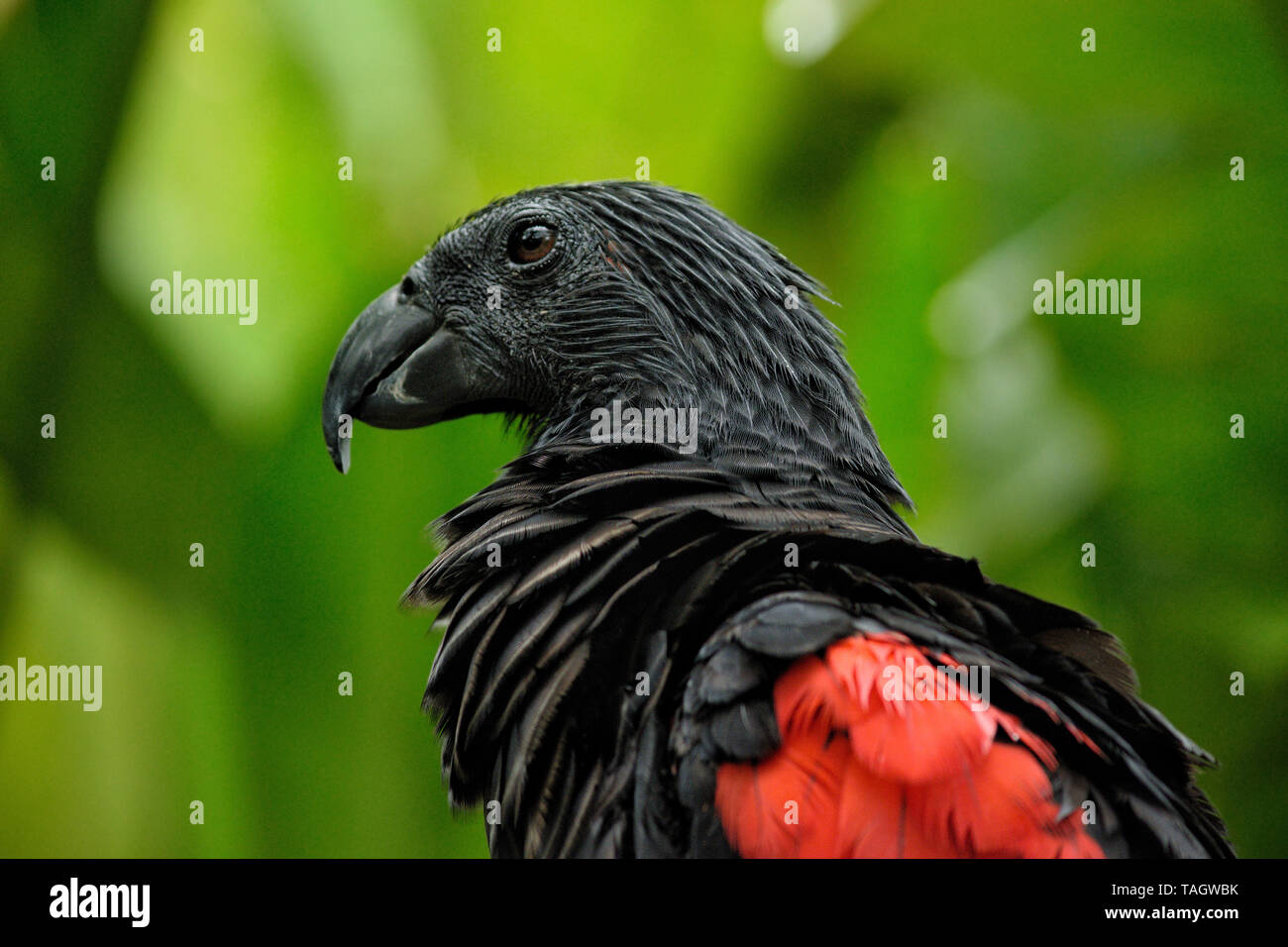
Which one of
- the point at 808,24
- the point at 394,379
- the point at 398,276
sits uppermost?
the point at 808,24

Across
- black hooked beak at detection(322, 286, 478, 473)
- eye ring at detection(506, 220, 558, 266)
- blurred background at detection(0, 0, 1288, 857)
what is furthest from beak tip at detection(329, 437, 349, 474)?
blurred background at detection(0, 0, 1288, 857)

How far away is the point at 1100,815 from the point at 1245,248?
223 centimetres

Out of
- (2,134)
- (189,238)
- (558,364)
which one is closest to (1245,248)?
Result: (558,364)

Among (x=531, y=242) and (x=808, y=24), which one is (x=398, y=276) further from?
(x=808, y=24)

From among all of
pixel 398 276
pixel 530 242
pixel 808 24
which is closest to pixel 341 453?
pixel 530 242

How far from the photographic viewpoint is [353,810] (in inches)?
110

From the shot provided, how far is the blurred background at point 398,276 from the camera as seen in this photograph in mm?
2869

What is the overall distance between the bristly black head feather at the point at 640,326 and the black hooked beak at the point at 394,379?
1 cm

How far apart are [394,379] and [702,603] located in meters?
0.88

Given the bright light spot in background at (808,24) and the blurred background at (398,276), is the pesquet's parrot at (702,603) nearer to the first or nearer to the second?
the blurred background at (398,276)

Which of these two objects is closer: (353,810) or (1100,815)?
(1100,815)

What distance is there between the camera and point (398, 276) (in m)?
3.04

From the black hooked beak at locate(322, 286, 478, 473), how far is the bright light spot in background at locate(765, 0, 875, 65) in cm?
167
